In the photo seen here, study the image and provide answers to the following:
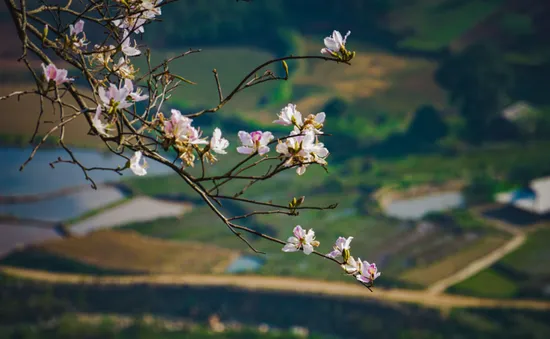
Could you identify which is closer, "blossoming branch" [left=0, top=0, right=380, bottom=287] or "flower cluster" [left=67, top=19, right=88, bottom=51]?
"blossoming branch" [left=0, top=0, right=380, bottom=287]

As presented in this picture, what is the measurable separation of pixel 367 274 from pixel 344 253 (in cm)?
4

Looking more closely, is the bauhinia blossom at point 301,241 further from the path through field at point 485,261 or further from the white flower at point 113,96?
Result: the path through field at point 485,261

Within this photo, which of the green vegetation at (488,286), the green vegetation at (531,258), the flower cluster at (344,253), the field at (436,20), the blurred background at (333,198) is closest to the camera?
the flower cluster at (344,253)

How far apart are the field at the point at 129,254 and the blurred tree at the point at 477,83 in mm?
2607

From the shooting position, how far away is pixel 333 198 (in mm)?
5902

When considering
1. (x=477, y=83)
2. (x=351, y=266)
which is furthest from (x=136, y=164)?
(x=477, y=83)

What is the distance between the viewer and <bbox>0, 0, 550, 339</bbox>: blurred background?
488cm

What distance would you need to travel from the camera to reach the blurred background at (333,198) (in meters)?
4.88

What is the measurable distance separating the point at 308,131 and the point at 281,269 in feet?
13.8

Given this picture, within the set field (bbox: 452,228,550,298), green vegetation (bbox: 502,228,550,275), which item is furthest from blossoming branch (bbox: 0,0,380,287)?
green vegetation (bbox: 502,228,550,275)

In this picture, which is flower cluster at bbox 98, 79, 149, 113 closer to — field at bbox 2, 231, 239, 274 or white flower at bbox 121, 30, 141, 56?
white flower at bbox 121, 30, 141, 56

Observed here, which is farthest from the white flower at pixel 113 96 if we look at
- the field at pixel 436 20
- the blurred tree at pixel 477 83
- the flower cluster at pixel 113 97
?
the field at pixel 436 20

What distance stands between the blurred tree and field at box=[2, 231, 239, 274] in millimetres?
2607

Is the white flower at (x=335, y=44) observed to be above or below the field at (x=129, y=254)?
below
